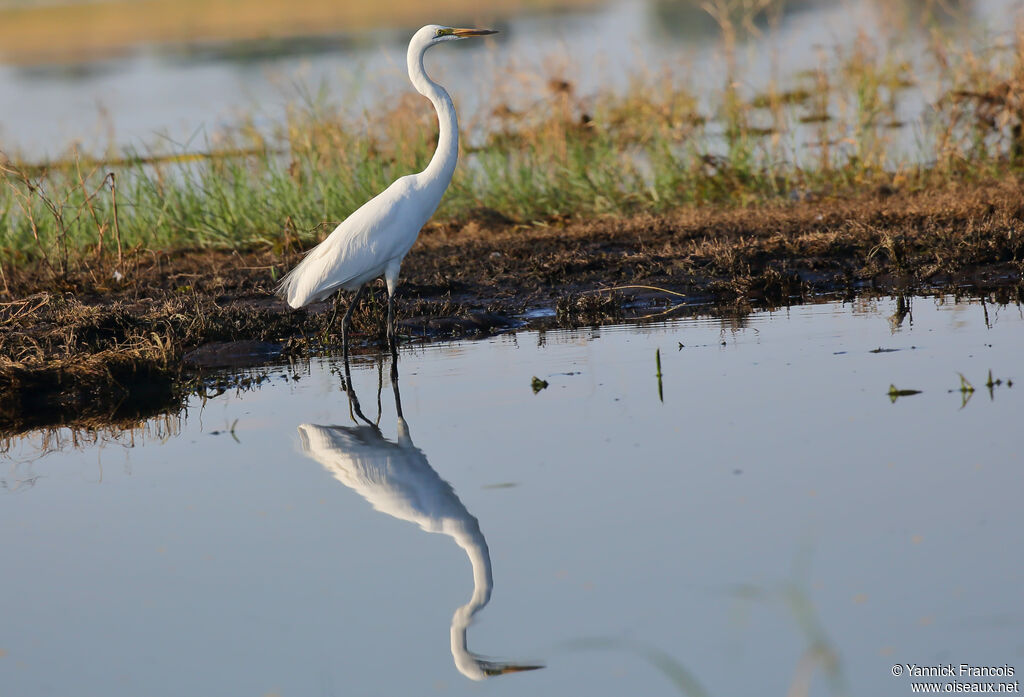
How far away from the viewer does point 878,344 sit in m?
5.91

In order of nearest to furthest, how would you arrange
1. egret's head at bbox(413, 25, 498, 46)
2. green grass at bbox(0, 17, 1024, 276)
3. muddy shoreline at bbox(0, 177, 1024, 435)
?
muddy shoreline at bbox(0, 177, 1024, 435)
egret's head at bbox(413, 25, 498, 46)
green grass at bbox(0, 17, 1024, 276)

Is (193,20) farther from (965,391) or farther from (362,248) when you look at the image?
(965,391)

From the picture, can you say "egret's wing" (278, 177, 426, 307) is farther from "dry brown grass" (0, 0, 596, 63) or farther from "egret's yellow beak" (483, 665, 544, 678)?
"dry brown grass" (0, 0, 596, 63)

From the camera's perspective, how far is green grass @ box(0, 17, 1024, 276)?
9.51 metres

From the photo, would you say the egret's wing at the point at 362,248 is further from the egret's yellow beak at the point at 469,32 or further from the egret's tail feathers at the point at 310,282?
the egret's yellow beak at the point at 469,32

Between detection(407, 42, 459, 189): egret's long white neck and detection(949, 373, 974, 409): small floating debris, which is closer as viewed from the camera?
detection(949, 373, 974, 409): small floating debris

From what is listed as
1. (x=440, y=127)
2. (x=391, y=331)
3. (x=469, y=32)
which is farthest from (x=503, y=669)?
(x=469, y=32)

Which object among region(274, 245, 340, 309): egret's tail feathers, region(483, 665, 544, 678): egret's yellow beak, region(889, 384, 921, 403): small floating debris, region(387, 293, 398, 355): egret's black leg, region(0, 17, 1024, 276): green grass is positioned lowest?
region(483, 665, 544, 678): egret's yellow beak

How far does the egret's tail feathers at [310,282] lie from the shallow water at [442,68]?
11.8 ft

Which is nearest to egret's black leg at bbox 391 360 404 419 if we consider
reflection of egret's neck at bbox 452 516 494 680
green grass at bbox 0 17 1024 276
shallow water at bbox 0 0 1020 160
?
reflection of egret's neck at bbox 452 516 494 680

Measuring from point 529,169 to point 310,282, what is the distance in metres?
3.76

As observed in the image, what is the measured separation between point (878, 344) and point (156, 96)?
62.3 feet

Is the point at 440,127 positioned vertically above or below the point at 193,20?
below

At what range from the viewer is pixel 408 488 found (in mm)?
4480
